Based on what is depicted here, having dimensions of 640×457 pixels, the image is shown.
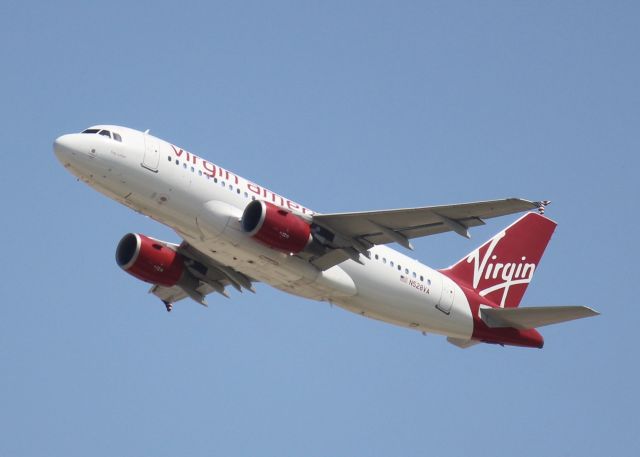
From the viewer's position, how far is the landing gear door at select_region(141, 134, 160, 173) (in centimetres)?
4072

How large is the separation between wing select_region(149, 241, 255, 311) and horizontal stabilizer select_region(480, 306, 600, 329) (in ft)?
32.6

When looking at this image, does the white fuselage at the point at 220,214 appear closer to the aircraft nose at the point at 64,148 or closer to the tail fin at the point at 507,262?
the aircraft nose at the point at 64,148

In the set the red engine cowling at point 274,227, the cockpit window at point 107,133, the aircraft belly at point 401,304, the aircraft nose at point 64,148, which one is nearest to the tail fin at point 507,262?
the aircraft belly at point 401,304

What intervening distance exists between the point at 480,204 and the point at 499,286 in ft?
37.0

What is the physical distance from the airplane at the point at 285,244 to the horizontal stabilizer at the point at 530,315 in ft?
0.16

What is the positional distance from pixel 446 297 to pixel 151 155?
527 inches

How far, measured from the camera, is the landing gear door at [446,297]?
150 feet

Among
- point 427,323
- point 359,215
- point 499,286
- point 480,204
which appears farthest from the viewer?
point 499,286

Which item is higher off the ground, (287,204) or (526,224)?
(526,224)

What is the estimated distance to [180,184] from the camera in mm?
40906

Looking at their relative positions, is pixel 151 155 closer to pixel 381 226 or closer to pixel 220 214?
pixel 220 214

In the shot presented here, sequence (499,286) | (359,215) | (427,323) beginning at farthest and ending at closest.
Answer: (499,286) → (427,323) → (359,215)

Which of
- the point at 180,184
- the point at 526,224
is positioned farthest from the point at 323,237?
the point at 526,224

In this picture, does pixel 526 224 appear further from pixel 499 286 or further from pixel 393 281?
pixel 393 281
